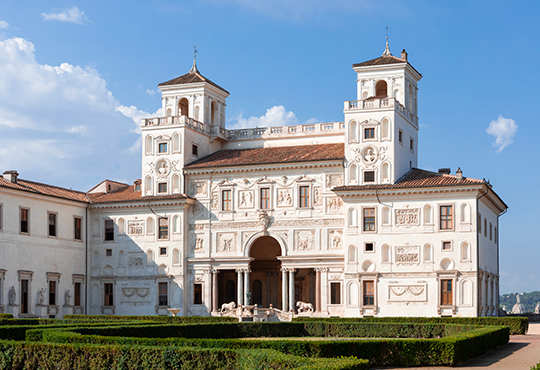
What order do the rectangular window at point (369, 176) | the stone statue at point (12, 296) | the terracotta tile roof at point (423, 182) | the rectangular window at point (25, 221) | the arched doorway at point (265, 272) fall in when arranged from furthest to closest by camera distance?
the arched doorway at point (265, 272)
the rectangular window at point (25, 221)
the rectangular window at point (369, 176)
the stone statue at point (12, 296)
the terracotta tile roof at point (423, 182)

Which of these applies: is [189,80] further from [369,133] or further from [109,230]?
[369,133]

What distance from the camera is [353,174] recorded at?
47.1 m

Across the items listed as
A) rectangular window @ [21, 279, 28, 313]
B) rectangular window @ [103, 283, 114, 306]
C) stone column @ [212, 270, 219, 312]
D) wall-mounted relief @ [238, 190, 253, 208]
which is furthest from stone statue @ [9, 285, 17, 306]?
wall-mounted relief @ [238, 190, 253, 208]

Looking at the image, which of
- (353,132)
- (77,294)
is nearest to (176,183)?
(77,294)

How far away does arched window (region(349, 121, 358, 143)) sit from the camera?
156 ft

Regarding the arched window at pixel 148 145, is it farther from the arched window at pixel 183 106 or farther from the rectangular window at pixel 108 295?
the rectangular window at pixel 108 295

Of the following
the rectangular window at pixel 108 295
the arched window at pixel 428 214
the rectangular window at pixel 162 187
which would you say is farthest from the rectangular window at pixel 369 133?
the rectangular window at pixel 108 295

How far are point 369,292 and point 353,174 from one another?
7620 mm

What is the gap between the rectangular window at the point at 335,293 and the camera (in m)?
47.3

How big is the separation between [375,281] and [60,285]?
2154 cm

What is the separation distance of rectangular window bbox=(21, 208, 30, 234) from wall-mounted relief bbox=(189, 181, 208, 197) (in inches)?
438

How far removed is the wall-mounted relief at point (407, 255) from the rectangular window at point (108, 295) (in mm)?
21007

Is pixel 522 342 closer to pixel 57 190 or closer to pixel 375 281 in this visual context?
pixel 375 281

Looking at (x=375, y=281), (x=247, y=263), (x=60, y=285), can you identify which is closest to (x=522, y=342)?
(x=375, y=281)
